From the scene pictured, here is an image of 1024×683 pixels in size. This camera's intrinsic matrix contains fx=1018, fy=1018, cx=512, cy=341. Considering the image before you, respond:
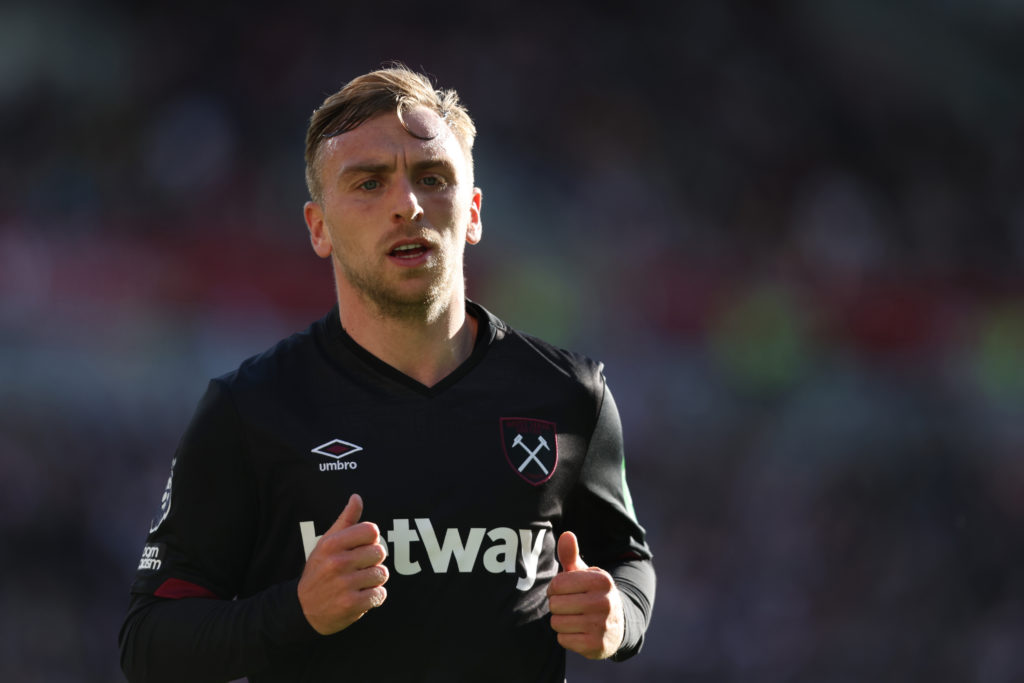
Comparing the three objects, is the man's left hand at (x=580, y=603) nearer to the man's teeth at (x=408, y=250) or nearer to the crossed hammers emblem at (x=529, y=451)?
the crossed hammers emblem at (x=529, y=451)

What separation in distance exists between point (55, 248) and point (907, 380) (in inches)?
220

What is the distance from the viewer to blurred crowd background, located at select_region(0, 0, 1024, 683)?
5.95 metres

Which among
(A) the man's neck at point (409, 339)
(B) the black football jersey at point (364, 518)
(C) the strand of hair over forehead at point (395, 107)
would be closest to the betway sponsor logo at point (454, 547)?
(B) the black football jersey at point (364, 518)

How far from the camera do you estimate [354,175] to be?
2.09 m

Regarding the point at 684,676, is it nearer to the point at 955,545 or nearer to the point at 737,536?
the point at 737,536

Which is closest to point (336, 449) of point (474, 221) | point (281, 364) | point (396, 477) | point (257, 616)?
point (396, 477)

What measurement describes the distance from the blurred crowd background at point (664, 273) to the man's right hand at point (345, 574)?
14.8 feet

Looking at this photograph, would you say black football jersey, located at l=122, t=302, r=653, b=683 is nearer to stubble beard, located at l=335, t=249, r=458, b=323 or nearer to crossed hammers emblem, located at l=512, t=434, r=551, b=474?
crossed hammers emblem, located at l=512, t=434, r=551, b=474

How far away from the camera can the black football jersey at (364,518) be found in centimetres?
189

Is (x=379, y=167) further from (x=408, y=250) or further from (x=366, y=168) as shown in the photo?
(x=408, y=250)

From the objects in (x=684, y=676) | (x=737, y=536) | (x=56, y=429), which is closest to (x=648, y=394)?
(x=737, y=536)

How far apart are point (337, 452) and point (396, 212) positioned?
0.49 metres

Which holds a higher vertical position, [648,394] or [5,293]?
[5,293]

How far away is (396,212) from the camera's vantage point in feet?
6.65
